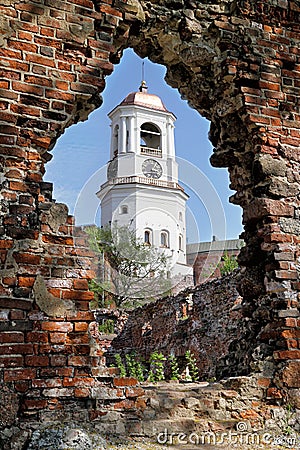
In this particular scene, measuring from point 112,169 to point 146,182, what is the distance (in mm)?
2875

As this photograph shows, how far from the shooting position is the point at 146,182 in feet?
90.7

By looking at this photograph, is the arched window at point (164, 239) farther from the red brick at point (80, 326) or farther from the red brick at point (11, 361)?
the red brick at point (11, 361)

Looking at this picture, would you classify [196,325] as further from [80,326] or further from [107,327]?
[80,326]

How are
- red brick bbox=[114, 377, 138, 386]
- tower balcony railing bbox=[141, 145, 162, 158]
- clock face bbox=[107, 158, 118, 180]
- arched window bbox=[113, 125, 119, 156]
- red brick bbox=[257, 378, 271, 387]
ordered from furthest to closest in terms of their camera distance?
1. arched window bbox=[113, 125, 119, 156]
2. tower balcony railing bbox=[141, 145, 162, 158]
3. clock face bbox=[107, 158, 118, 180]
4. red brick bbox=[257, 378, 271, 387]
5. red brick bbox=[114, 377, 138, 386]

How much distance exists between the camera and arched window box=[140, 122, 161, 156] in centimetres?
3275

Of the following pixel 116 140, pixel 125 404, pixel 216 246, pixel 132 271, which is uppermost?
pixel 116 140

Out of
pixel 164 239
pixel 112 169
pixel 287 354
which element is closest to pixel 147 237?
pixel 164 239

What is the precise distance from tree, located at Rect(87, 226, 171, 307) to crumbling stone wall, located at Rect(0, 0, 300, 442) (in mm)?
20762

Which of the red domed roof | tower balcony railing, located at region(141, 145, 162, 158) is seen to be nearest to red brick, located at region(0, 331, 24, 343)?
tower balcony railing, located at region(141, 145, 162, 158)

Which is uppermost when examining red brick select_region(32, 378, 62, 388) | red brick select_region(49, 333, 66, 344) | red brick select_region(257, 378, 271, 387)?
red brick select_region(49, 333, 66, 344)

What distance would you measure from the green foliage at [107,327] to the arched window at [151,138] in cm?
1856

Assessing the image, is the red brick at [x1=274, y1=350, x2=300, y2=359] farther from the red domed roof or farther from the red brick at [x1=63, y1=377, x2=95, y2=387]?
the red domed roof

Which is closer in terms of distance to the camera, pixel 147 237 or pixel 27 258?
pixel 27 258

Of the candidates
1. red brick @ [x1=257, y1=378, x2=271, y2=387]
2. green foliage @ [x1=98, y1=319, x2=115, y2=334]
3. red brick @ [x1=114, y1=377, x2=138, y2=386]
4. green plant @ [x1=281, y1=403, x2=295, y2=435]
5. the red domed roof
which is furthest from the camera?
the red domed roof
